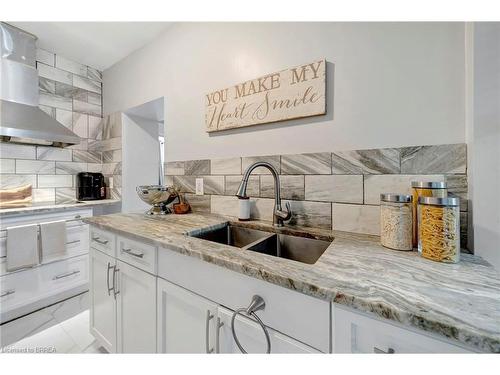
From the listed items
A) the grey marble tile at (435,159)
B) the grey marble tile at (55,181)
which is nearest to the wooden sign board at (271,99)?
the grey marble tile at (435,159)

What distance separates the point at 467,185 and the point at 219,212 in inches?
48.0

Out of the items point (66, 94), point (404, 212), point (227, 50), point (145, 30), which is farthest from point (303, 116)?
point (66, 94)

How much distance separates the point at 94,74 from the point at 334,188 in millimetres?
2896

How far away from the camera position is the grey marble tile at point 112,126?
219 centimetres

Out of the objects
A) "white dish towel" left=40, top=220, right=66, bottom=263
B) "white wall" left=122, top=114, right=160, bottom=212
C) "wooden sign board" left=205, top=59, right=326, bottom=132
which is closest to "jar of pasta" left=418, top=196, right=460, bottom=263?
"wooden sign board" left=205, top=59, right=326, bottom=132

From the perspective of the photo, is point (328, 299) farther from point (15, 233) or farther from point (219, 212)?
point (15, 233)

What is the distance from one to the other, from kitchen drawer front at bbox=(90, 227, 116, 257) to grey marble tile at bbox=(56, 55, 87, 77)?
2.00 meters

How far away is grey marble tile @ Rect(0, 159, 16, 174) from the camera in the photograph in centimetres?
181

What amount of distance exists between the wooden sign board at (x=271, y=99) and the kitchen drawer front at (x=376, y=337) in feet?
2.92

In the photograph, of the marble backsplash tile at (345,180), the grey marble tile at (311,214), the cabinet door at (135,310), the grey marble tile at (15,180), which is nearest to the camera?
the marble backsplash tile at (345,180)

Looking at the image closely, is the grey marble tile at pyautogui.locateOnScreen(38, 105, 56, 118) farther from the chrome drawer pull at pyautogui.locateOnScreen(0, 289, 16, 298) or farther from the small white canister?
the small white canister

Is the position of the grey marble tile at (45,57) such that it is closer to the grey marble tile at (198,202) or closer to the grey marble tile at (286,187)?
the grey marble tile at (198,202)

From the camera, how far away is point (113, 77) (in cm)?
228

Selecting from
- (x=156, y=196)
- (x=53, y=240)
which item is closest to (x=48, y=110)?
(x=53, y=240)
